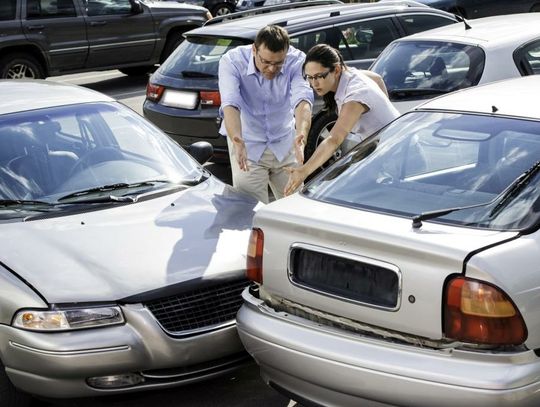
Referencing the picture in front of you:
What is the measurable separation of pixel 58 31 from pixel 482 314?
12.8 meters

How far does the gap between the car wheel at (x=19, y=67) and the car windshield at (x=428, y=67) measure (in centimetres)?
782

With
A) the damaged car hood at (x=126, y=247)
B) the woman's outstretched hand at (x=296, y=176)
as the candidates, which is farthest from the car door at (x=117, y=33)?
the woman's outstretched hand at (x=296, y=176)

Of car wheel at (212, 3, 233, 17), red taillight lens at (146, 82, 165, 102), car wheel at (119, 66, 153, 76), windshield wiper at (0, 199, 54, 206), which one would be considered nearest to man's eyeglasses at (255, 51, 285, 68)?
windshield wiper at (0, 199, 54, 206)

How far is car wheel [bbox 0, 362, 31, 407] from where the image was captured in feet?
16.2

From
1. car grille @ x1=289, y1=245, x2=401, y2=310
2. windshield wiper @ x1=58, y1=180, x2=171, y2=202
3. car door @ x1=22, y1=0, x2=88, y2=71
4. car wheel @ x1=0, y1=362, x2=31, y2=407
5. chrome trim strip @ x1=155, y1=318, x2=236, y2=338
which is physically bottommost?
car door @ x1=22, y1=0, x2=88, y2=71

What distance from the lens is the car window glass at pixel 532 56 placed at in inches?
320

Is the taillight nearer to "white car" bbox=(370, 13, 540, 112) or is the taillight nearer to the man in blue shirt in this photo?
the man in blue shirt

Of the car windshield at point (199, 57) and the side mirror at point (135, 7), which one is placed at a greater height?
the car windshield at point (199, 57)

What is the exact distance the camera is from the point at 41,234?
5.40 meters

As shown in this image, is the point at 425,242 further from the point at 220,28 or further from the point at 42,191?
the point at 220,28

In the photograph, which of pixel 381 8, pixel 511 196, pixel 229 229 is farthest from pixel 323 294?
pixel 381 8

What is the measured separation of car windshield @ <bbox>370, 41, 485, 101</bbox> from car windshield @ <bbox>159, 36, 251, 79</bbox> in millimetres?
1520

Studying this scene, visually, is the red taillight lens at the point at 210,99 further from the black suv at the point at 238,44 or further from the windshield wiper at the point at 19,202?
the windshield wiper at the point at 19,202

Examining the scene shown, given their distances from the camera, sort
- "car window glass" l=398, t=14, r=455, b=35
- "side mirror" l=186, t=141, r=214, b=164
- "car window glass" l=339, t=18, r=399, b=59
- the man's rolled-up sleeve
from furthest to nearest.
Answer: "car window glass" l=398, t=14, r=455, b=35, "car window glass" l=339, t=18, r=399, b=59, "side mirror" l=186, t=141, r=214, b=164, the man's rolled-up sleeve
